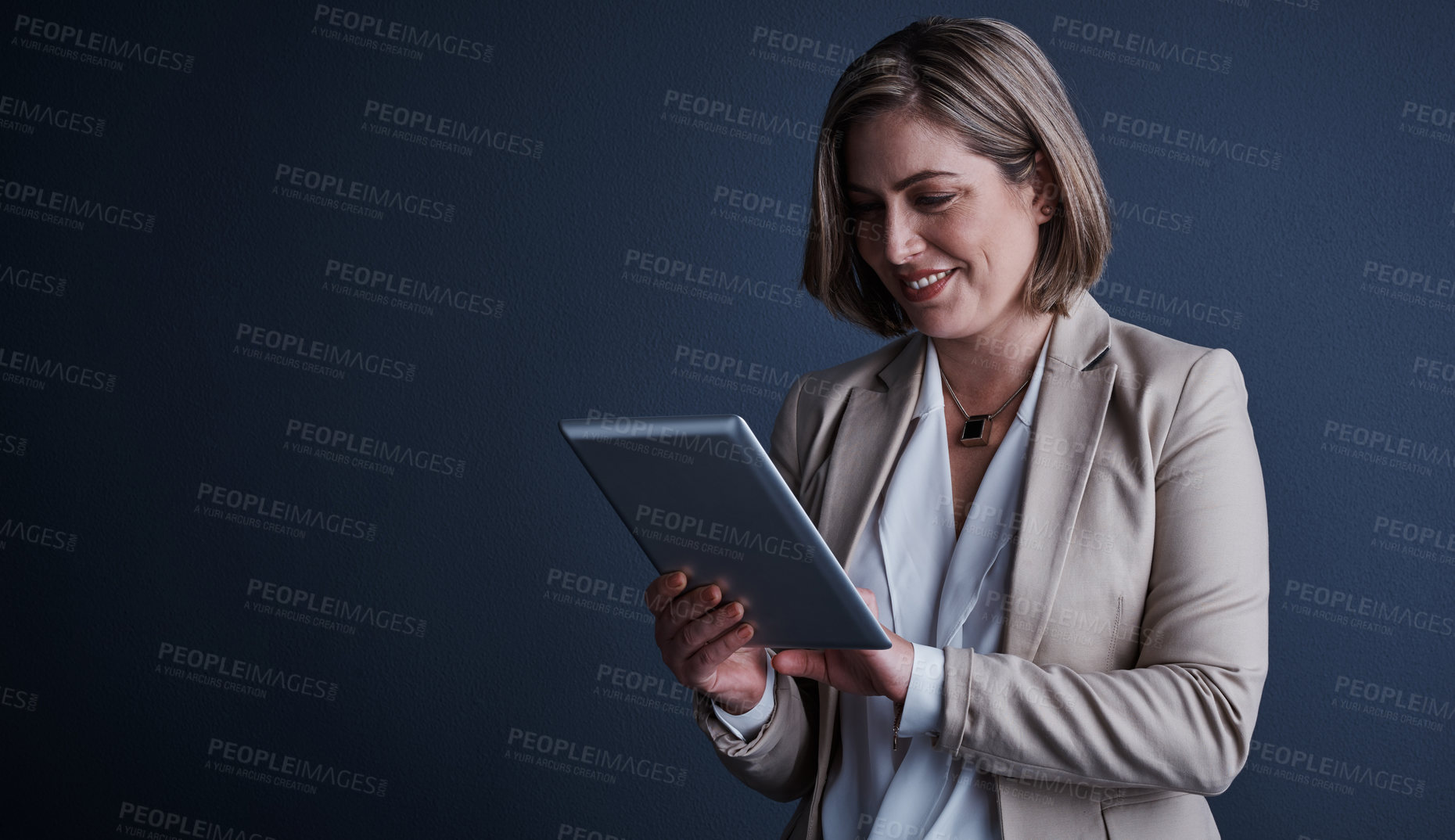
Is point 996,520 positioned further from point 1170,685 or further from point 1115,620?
point 1170,685

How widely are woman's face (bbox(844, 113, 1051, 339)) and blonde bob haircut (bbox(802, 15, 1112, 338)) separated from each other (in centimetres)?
2

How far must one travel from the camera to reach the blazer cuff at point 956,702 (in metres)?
1.25

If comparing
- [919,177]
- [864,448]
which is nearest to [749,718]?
[864,448]

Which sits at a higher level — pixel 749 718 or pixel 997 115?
pixel 997 115

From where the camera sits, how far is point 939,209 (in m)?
1.48

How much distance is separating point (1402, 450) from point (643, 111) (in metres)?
1.97

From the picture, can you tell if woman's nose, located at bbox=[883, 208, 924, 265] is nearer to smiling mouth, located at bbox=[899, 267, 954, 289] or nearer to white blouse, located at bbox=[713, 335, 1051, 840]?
smiling mouth, located at bbox=[899, 267, 954, 289]

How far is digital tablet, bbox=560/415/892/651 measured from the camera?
→ 1.11 metres

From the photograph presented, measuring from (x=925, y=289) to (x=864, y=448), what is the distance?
25 cm

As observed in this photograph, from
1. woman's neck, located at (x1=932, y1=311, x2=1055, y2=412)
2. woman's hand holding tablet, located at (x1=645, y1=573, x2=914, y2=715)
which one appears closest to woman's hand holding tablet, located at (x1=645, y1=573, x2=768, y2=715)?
woman's hand holding tablet, located at (x1=645, y1=573, x2=914, y2=715)

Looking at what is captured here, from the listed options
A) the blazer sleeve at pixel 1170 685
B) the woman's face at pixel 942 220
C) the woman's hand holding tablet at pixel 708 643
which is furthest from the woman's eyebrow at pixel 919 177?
the woman's hand holding tablet at pixel 708 643

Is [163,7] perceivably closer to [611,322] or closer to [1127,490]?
[611,322]

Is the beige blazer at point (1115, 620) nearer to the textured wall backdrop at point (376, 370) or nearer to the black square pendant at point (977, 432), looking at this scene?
the black square pendant at point (977, 432)

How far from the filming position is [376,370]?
2852 mm
